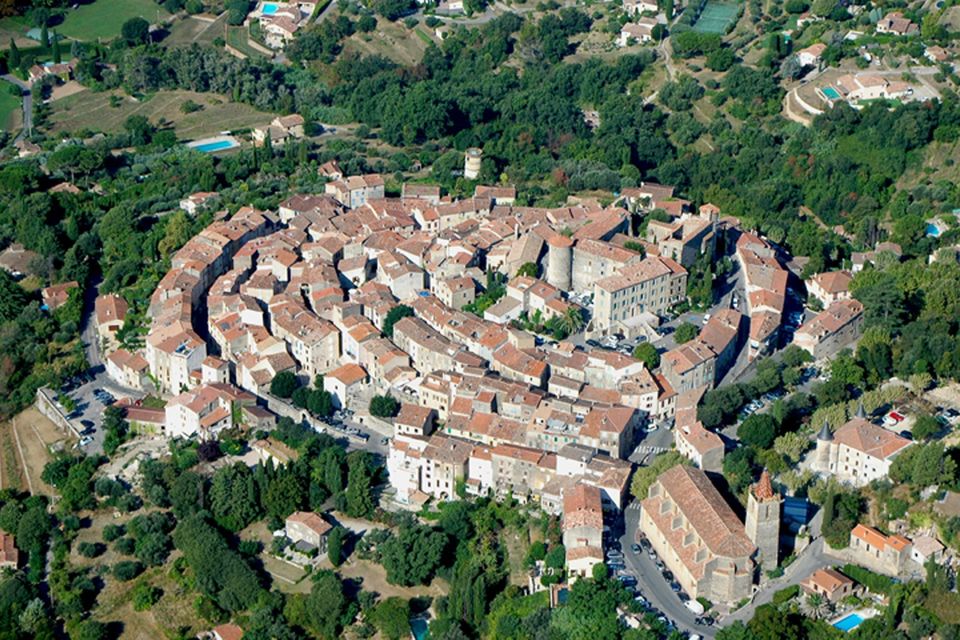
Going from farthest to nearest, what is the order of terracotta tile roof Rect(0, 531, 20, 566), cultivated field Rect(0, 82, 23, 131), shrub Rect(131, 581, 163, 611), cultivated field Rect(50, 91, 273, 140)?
cultivated field Rect(0, 82, 23, 131) < cultivated field Rect(50, 91, 273, 140) < terracotta tile roof Rect(0, 531, 20, 566) < shrub Rect(131, 581, 163, 611)

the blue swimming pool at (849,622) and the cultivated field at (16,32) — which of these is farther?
the cultivated field at (16,32)

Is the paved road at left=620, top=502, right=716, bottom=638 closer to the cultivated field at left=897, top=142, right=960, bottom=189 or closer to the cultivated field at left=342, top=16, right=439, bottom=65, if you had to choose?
the cultivated field at left=897, top=142, right=960, bottom=189

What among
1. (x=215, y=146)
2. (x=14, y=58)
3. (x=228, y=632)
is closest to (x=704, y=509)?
(x=228, y=632)

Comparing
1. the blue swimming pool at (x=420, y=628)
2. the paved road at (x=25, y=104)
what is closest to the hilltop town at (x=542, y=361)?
the blue swimming pool at (x=420, y=628)

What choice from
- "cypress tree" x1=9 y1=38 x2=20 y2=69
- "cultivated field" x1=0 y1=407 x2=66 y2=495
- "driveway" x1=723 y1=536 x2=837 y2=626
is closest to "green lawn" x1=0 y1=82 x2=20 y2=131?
"cypress tree" x1=9 y1=38 x2=20 y2=69

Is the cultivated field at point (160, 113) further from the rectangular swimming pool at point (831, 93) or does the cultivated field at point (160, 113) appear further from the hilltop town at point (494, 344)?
the rectangular swimming pool at point (831, 93)

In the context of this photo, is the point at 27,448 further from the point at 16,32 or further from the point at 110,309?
the point at 16,32

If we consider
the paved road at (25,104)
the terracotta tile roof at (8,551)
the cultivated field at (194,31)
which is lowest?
the paved road at (25,104)
